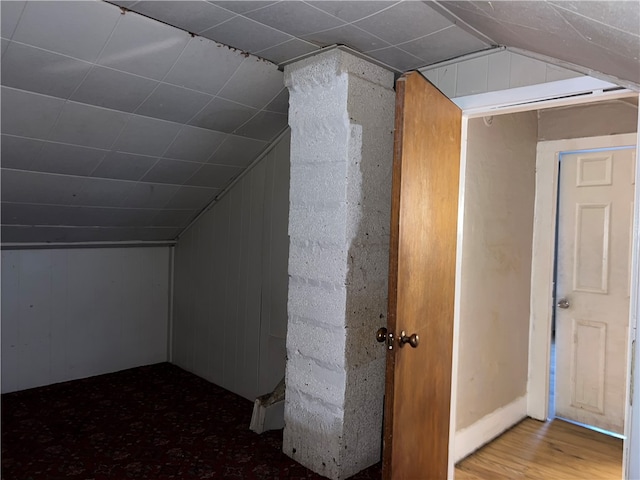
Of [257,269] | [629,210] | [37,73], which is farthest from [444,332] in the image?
[37,73]

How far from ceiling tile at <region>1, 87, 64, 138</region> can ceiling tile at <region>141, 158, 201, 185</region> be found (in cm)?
68

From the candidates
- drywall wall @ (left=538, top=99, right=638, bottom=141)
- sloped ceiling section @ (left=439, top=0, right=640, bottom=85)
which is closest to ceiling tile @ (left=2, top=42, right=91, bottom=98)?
sloped ceiling section @ (left=439, top=0, right=640, bottom=85)

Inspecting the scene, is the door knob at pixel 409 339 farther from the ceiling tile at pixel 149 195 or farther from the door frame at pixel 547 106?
the ceiling tile at pixel 149 195

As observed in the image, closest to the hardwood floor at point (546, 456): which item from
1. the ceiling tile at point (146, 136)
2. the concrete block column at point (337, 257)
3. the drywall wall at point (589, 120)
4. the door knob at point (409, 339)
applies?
the concrete block column at point (337, 257)

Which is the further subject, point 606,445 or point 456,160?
point 606,445

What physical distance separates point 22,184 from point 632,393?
9.71 ft

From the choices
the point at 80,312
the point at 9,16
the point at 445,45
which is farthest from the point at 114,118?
the point at 80,312

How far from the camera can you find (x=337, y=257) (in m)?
2.32

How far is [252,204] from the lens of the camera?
3.38 m

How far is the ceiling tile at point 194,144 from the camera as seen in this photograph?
2.80 m

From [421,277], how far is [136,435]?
1.83 metres

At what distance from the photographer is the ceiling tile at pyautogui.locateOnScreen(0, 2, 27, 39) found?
5.69ft

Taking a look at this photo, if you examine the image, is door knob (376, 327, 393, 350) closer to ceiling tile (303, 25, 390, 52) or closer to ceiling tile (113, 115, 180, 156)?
ceiling tile (303, 25, 390, 52)

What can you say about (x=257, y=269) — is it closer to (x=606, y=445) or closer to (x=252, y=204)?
(x=252, y=204)
